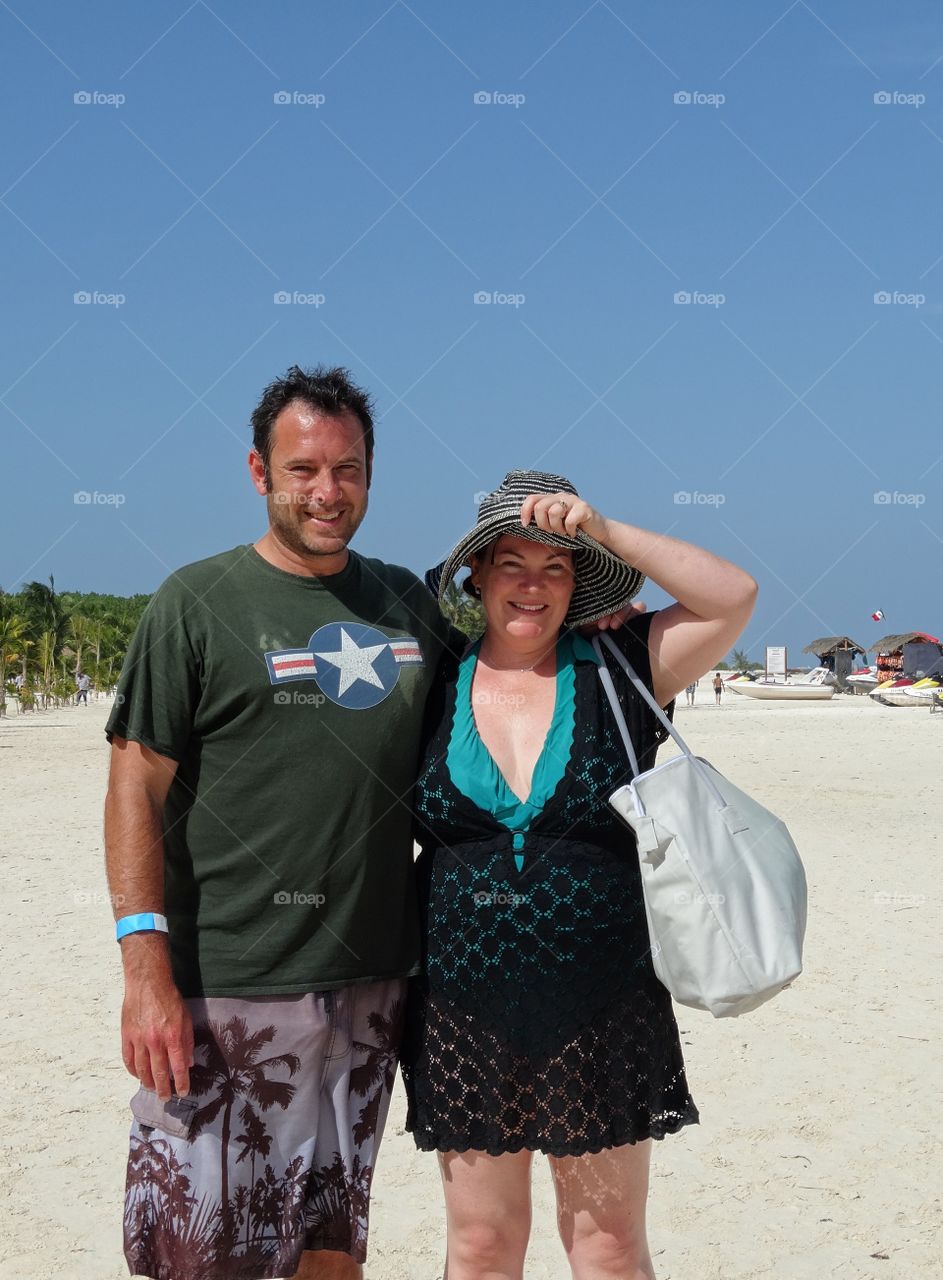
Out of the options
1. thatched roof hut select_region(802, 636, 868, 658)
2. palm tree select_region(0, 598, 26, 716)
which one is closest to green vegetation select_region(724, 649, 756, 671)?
thatched roof hut select_region(802, 636, 868, 658)

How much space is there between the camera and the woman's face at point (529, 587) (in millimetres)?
3074

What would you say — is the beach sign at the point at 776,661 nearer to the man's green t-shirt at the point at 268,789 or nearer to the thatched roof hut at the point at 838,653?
the thatched roof hut at the point at 838,653

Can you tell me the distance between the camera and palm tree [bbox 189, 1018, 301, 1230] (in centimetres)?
292

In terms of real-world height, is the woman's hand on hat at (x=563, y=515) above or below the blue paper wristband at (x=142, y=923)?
above

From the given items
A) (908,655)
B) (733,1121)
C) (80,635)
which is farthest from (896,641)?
(733,1121)

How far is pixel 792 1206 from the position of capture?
14.1 feet

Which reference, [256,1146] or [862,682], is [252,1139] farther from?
[862,682]

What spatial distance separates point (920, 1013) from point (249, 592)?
207 inches

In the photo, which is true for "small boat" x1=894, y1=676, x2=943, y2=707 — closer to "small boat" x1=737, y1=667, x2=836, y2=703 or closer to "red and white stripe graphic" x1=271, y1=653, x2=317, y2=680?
"small boat" x1=737, y1=667, x2=836, y2=703

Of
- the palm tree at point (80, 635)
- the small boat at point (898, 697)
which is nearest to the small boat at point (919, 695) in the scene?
the small boat at point (898, 697)

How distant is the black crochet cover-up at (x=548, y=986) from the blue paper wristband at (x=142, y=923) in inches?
26.0

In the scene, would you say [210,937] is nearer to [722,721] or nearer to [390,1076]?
[390,1076]

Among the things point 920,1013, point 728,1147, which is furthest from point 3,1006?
point 920,1013

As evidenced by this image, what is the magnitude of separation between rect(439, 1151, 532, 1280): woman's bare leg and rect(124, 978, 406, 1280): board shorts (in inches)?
11.3
